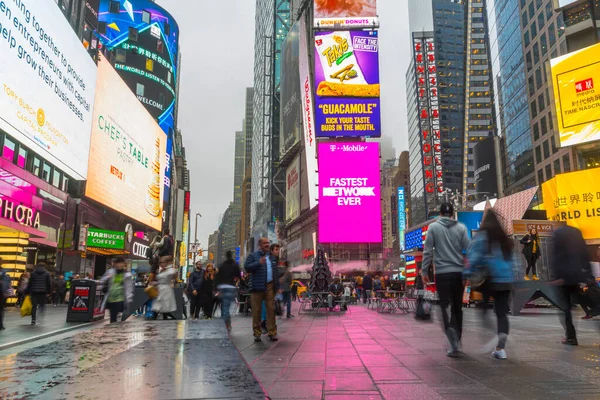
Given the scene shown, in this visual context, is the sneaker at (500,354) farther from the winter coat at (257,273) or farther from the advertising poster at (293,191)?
the advertising poster at (293,191)

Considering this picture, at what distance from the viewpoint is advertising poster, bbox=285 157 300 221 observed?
68375 millimetres

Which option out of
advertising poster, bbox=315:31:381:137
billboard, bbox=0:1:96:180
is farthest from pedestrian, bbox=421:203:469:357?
advertising poster, bbox=315:31:381:137

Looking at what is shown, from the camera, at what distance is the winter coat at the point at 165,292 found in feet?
34.8

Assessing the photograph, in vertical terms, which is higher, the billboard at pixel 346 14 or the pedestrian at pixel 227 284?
the billboard at pixel 346 14

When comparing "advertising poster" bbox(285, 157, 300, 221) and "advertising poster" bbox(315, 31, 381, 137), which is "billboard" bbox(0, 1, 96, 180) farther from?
"advertising poster" bbox(285, 157, 300, 221)

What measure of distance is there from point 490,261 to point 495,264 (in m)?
0.06

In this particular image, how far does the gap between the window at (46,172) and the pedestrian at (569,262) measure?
2729 cm

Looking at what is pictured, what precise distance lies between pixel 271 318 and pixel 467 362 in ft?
11.1

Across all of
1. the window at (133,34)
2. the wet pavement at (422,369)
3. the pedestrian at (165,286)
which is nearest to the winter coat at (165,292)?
the pedestrian at (165,286)

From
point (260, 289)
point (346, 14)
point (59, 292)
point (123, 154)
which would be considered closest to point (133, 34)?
point (346, 14)

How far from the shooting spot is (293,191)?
71.7 metres

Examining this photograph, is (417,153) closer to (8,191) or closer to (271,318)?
(8,191)

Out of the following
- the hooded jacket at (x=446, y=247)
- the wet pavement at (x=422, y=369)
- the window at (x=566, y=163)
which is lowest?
the wet pavement at (x=422, y=369)

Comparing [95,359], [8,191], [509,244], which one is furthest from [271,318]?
[8,191]
